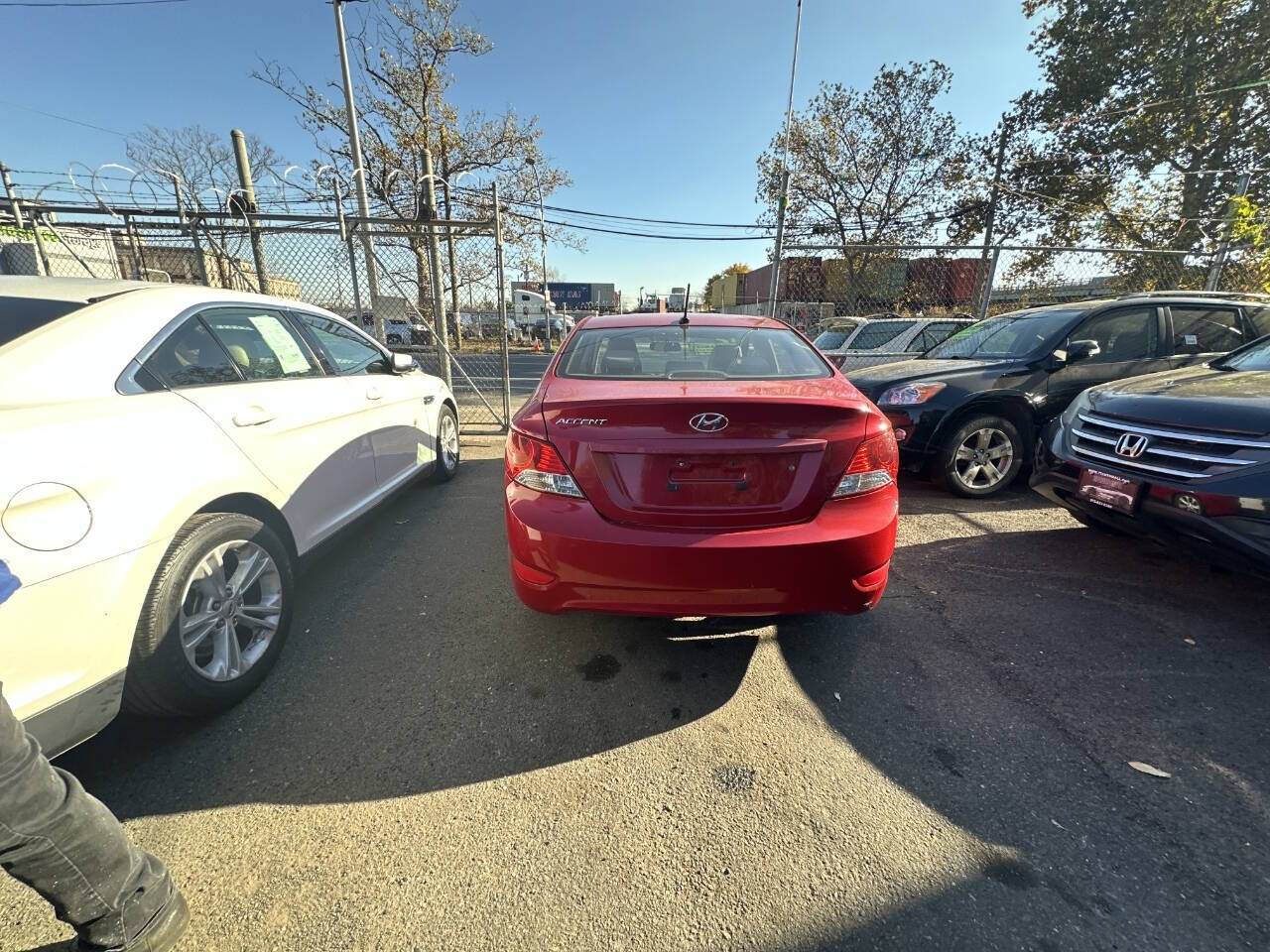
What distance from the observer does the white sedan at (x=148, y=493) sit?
1.46 metres

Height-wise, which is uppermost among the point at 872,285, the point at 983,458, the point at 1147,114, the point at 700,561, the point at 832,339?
the point at 1147,114

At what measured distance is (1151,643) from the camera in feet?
8.58

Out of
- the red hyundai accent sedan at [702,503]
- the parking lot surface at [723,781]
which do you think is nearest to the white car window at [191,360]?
the parking lot surface at [723,781]

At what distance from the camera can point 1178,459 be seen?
2.67m

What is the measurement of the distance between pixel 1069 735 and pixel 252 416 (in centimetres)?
364

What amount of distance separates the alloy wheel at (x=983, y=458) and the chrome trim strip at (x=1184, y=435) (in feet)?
4.21

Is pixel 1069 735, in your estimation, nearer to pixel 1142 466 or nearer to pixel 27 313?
pixel 1142 466

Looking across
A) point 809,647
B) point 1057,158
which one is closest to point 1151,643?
point 809,647

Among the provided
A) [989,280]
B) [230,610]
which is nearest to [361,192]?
[230,610]

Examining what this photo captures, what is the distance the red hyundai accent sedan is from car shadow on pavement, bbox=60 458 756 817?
18.0 inches

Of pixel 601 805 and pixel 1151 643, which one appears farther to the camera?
pixel 1151 643

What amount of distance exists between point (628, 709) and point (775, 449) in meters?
1.22

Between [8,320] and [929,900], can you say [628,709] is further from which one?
[8,320]

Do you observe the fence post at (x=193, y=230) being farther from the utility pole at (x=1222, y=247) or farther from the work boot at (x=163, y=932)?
the utility pole at (x=1222, y=247)
